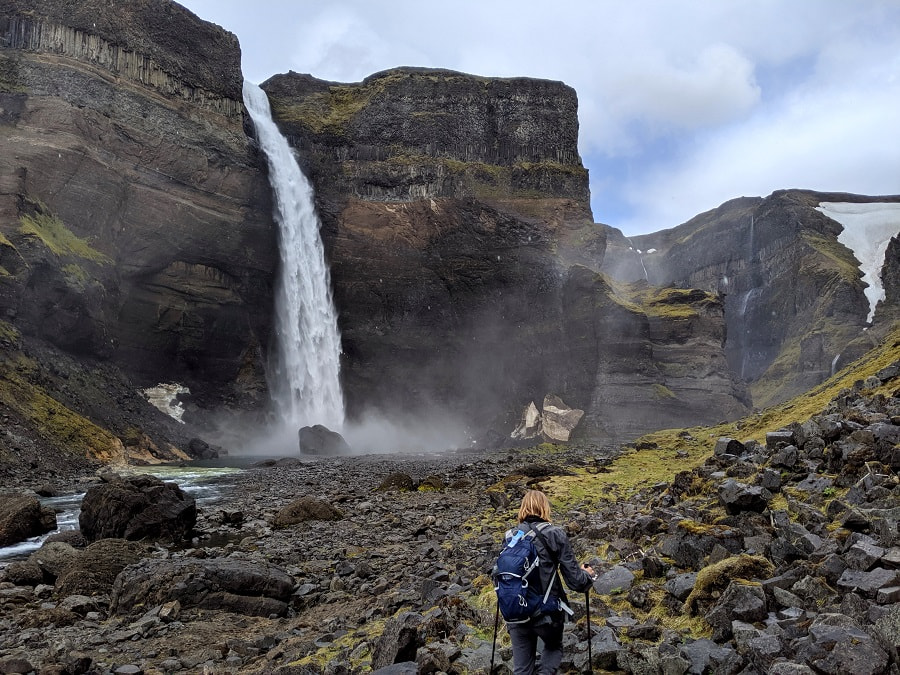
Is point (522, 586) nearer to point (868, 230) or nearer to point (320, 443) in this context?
point (320, 443)

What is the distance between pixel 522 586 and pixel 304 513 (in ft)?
43.3

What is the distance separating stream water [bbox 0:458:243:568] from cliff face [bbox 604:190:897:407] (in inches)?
3106

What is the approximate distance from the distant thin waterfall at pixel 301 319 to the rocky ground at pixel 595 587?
1942 inches

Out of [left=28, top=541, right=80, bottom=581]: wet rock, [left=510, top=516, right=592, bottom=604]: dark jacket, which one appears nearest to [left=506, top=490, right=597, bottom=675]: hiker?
[left=510, top=516, right=592, bottom=604]: dark jacket

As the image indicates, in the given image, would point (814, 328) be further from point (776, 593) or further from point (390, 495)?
point (776, 593)

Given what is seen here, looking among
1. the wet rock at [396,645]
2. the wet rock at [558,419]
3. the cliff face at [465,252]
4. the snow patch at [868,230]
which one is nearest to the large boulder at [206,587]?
the wet rock at [396,645]

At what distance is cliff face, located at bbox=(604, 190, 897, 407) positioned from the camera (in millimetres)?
102938

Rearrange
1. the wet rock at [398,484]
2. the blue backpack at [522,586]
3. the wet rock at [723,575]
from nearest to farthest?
the blue backpack at [522,586], the wet rock at [723,575], the wet rock at [398,484]

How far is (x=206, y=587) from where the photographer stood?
33.6ft

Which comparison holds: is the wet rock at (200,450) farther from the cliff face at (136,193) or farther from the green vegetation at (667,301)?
the green vegetation at (667,301)

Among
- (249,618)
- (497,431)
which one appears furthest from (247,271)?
(249,618)

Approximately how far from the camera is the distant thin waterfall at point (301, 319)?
6438cm

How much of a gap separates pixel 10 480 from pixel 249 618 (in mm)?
23294

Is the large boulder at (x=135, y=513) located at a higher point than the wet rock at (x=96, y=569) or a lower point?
higher
